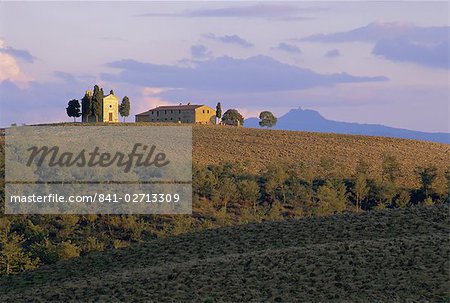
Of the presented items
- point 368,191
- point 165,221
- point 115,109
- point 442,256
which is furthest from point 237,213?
point 115,109

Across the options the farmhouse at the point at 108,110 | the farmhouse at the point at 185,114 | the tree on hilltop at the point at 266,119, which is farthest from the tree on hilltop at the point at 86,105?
the tree on hilltop at the point at 266,119

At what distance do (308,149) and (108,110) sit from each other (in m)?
38.2

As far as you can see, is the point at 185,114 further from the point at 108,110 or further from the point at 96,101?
the point at 96,101

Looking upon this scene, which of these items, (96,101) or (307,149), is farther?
(96,101)

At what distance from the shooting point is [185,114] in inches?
5039

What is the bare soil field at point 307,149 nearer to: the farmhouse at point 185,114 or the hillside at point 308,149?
the hillside at point 308,149

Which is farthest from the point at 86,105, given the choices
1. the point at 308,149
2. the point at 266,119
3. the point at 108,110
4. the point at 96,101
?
the point at 266,119

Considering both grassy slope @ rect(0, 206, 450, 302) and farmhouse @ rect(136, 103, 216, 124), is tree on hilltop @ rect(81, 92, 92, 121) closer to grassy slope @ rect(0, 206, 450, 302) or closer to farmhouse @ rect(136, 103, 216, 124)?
farmhouse @ rect(136, 103, 216, 124)

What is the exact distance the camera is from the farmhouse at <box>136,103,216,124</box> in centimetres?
12719

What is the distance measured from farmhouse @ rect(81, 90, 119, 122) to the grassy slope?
8404 centimetres

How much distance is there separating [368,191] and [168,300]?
144 feet

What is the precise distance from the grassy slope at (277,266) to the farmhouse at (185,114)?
9164 centimetres

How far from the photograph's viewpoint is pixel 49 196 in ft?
182

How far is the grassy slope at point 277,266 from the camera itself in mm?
22834
